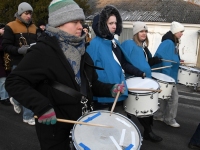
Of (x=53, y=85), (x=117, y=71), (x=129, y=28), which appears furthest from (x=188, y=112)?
(x=129, y=28)

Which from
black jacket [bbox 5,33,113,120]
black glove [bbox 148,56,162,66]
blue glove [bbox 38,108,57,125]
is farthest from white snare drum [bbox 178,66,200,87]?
blue glove [bbox 38,108,57,125]

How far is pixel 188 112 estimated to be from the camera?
6000 mm

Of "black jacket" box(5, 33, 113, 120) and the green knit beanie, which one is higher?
the green knit beanie

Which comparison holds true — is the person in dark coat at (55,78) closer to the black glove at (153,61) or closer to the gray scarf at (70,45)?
the gray scarf at (70,45)

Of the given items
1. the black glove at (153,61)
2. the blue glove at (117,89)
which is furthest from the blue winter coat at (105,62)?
the black glove at (153,61)

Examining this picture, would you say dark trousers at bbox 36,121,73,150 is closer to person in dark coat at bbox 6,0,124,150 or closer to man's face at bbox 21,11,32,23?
person in dark coat at bbox 6,0,124,150

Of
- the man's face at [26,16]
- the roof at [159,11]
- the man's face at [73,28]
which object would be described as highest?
the roof at [159,11]

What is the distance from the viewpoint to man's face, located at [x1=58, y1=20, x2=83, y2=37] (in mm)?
2043

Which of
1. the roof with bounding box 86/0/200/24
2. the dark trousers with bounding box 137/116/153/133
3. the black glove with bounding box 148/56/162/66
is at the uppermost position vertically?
the roof with bounding box 86/0/200/24

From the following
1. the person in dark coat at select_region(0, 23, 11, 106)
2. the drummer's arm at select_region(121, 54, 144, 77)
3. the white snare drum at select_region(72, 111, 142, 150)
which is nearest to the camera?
the white snare drum at select_region(72, 111, 142, 150)

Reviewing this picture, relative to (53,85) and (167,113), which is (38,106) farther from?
(167,113)

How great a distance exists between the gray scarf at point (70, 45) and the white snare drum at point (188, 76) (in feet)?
10.6

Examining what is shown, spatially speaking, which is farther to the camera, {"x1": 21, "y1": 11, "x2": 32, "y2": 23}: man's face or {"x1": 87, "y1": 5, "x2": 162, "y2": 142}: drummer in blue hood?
{"x1": 21, "y1": 11, "x2": 32, "y2": 23}: man's face

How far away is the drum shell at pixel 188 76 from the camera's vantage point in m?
4.76
